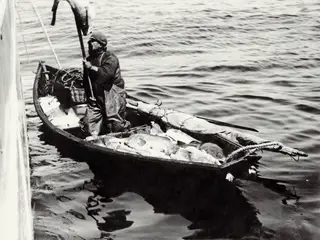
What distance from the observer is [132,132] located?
917 centimetres

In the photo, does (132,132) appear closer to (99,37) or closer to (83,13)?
(99,37)

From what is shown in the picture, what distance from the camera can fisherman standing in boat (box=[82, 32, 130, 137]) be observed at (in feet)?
29.1

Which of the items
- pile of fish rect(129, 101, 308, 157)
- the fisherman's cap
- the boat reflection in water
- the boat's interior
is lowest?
the boat reflection in water

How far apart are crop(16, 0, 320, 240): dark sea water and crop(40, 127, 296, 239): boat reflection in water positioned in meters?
0.02

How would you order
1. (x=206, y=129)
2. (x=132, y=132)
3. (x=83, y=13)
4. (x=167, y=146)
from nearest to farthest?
1. (x=167, y=146)
2. (x=206, y=129)
3. (x=132, y=132)
4. (x=83, y=13)

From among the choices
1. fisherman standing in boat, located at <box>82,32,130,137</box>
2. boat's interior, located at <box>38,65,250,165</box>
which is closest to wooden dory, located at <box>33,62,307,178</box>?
boat's interior, located at <box>38,65,250,165</box>

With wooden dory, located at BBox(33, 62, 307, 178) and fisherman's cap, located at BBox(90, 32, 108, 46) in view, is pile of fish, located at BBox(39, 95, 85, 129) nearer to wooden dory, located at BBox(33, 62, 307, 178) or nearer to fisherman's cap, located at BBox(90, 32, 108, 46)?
wooden dory, located at BBox(33, 62, 307, 178)

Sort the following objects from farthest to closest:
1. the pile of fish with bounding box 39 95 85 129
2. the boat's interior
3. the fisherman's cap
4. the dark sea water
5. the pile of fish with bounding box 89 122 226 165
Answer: the pile of fish with bounding box 39 95 85 129 → the fisherman's cap → the boat's interior → the pile of fish with bounding box 89 122 226 165 → the dark sea water

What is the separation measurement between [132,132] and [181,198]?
6.00 feet

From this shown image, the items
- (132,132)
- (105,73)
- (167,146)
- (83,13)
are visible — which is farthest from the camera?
(83,13)

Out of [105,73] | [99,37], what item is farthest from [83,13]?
[105,73]

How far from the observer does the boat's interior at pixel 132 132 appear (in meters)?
8.16

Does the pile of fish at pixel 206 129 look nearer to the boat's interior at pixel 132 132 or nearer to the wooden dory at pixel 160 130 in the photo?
the wooden dory at pixel 160 130

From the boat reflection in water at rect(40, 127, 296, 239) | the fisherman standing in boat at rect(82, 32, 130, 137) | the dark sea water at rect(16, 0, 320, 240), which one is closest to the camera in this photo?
the boat reflection in water at rect(40, 127, 296, 239)
